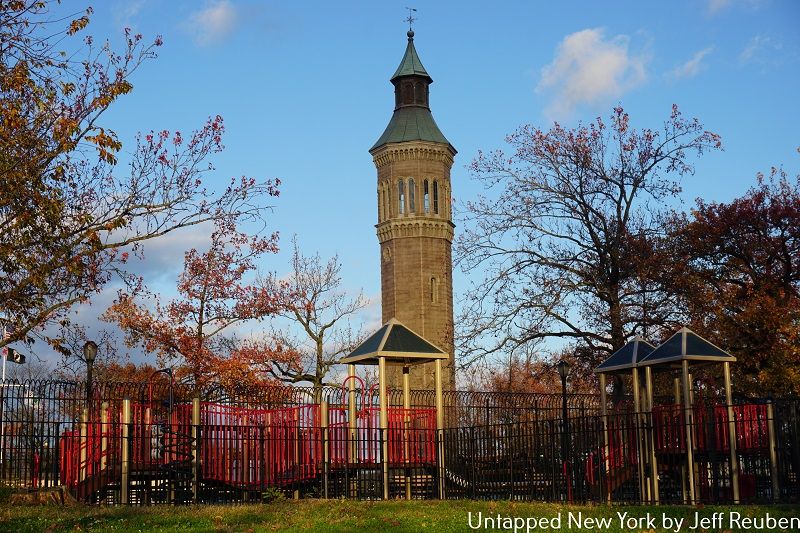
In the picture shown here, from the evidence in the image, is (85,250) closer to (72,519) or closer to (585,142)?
(72,519)

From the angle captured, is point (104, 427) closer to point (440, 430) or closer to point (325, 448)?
point (325, 448)

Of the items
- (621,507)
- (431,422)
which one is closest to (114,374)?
(431,422)

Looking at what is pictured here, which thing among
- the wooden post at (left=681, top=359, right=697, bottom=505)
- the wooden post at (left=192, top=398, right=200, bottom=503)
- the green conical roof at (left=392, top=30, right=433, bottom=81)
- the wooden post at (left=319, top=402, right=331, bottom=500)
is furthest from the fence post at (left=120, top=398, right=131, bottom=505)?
the green conical roof at (left=392, top=30, right=433, bottom=81)

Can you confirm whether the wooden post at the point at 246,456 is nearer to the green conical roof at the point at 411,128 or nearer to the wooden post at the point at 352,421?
the wooden post at the point at 352,421

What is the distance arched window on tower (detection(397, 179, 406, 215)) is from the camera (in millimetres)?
65188

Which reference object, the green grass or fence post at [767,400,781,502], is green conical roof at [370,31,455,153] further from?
the green grass

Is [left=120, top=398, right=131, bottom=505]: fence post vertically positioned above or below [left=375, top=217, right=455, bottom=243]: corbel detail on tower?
below

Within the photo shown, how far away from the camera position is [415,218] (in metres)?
64.2

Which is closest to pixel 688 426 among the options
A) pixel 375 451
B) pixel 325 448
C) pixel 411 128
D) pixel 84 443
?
pixel 375 451

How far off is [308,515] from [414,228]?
50439mm

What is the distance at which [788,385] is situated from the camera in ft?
84.4

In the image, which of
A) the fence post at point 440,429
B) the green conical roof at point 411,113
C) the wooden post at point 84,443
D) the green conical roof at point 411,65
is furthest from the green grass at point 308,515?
the green conical roof at point 411,65

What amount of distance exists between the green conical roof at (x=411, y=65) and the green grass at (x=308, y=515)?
179ft

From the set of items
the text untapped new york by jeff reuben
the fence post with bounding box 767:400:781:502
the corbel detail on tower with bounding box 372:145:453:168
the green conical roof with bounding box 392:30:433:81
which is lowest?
the text untapped new york by jeff reuben
